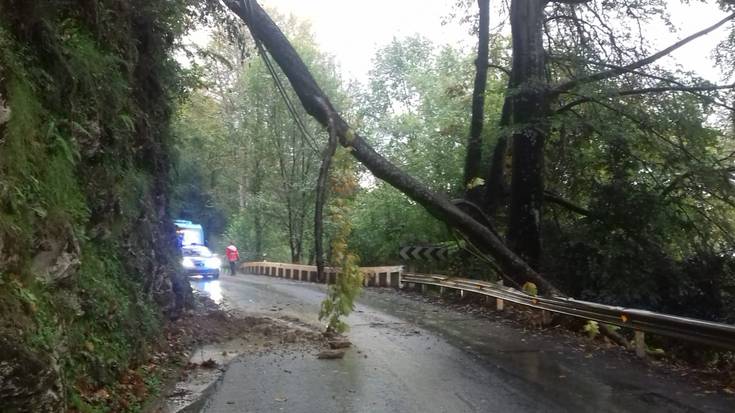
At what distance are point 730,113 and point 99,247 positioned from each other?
13.7m

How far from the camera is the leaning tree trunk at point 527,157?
15398mm

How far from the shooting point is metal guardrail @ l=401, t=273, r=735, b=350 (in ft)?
25.5

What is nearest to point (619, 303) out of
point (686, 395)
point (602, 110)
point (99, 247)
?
point (602, 110)

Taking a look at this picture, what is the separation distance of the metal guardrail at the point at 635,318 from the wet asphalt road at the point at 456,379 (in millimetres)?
560

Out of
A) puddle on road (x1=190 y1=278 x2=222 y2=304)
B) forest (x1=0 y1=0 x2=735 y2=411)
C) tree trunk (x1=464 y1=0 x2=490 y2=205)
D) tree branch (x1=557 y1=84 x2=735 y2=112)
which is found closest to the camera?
forest (x1=0 y1=0 x2=735 y2=411)

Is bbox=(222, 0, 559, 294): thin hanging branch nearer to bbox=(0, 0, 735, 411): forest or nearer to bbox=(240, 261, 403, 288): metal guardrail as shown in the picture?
bbox=(0, 0, 735, 411): forest

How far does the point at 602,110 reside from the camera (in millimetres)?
15750

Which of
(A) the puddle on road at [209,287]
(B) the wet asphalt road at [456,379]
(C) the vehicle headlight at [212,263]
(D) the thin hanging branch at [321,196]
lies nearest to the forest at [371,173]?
(D) the thin hanging branch at [321,196]

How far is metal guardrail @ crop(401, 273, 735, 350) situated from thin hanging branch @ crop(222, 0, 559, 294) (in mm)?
783

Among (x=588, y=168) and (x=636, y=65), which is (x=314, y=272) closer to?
(x=588, y=168)

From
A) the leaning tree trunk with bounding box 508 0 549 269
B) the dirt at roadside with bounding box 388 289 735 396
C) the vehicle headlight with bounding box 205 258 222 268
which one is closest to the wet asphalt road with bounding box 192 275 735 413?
the dirt at roadside with bounding box 388 289 735 396

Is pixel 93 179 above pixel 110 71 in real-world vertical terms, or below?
below

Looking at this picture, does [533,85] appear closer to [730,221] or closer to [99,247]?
[730,221]

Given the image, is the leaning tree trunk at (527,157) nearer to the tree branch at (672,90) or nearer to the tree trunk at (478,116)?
the tree branch at (672,90)
